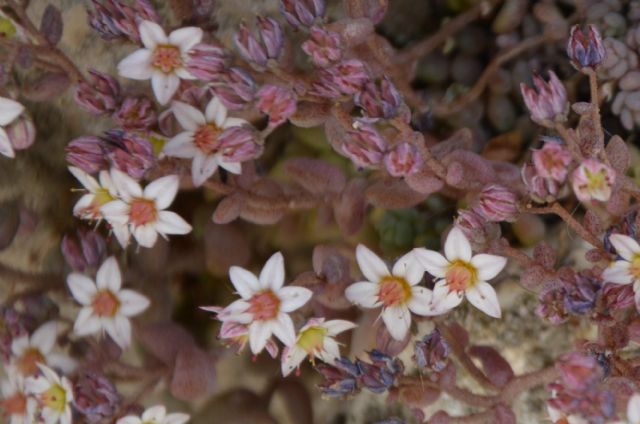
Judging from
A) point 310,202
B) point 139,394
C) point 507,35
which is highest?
point 507,35

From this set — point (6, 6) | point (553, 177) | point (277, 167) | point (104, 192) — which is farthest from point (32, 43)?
point (553, 177)

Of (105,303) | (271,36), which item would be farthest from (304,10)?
(105,303)

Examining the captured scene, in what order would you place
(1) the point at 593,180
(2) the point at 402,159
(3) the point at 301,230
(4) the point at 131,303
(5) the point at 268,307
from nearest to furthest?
(1) the point at 593,180 → (2) the point at 402,159 → (5) the point at 268,307 → (4) the point at 131,303 → (3) the point at 301,230

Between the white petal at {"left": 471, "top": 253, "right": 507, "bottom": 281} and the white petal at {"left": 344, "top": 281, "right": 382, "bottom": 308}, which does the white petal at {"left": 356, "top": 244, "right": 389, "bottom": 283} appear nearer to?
the white petal at {"left": 344, "top": 281, "right": 382, "bottom": 308}

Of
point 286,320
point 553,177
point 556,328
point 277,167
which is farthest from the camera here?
point 277,167

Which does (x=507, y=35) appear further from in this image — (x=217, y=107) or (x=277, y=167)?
(x=217, y=107)

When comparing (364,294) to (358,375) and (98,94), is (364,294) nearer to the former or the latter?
(358,375)
